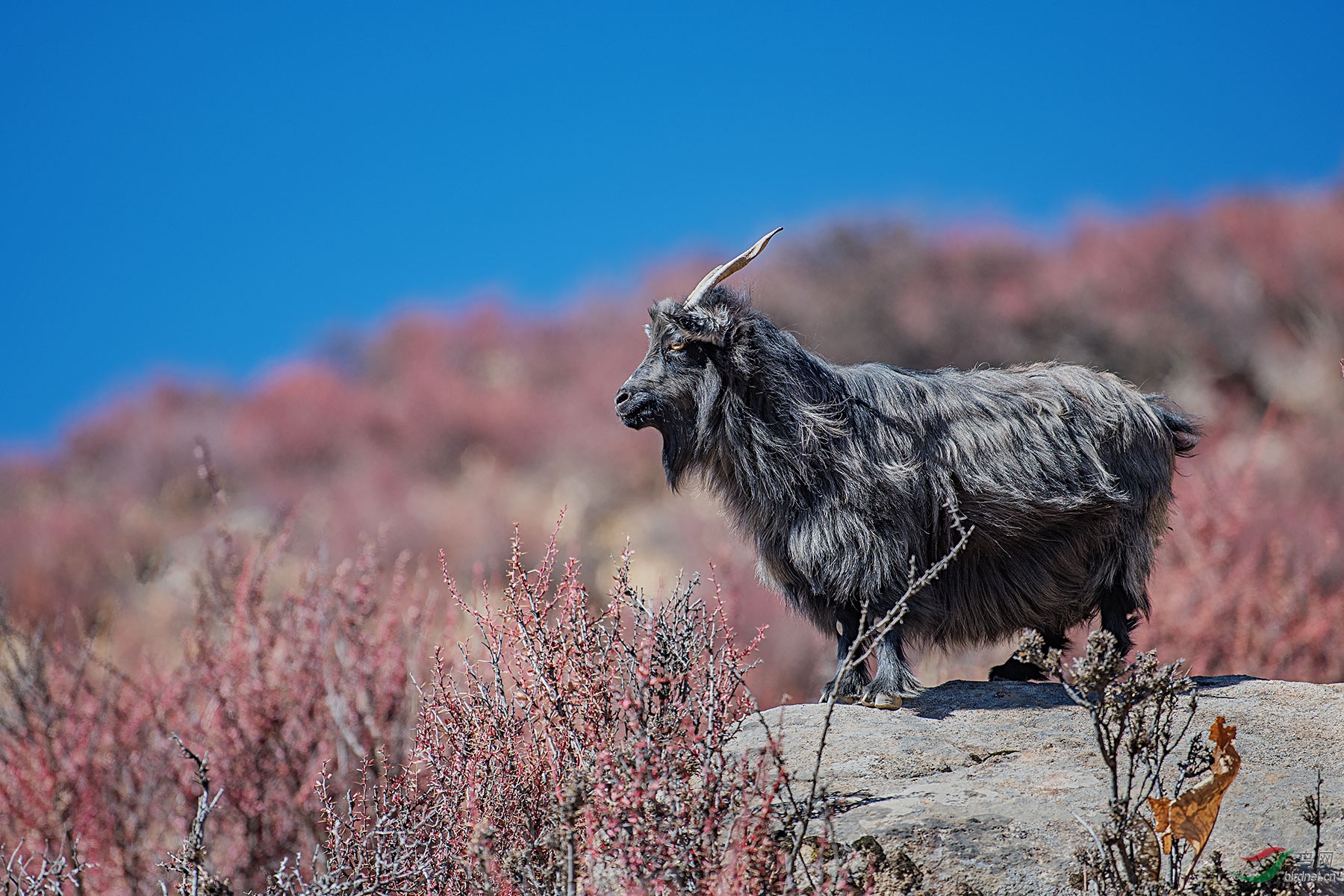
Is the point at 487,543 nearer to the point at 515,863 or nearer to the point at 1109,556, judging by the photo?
the point at 1109,556

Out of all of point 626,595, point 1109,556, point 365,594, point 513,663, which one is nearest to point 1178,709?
point 1109,556

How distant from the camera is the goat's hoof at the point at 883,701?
491cm

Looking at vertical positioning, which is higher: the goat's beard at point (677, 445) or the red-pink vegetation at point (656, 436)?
the red-pink vegetation at point (656, 436)

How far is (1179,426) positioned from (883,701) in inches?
77.4

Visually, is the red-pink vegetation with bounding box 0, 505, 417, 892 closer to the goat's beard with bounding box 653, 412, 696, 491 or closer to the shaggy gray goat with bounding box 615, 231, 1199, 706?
the goat's beard with bounding box 653, 412, 696, 491

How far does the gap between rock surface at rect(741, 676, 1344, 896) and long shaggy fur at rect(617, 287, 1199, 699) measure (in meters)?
0.36

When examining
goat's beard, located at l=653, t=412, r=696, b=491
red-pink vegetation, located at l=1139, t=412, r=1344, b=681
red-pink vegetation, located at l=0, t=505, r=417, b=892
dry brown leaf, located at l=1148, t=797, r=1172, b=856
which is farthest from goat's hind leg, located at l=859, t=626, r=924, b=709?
red-pink vegetation, located at l=1139, t=412, r=1344, b=681

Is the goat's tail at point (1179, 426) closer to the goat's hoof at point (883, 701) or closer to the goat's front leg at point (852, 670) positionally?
the goat's front leg at point (852, 670)

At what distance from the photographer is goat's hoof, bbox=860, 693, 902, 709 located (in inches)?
193

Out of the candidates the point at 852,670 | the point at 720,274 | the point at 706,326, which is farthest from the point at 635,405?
the point at 852,670

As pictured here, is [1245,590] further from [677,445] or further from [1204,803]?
[1204,803]

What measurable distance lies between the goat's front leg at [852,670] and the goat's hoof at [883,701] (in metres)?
0.07

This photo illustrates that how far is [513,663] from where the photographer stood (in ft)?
15.0

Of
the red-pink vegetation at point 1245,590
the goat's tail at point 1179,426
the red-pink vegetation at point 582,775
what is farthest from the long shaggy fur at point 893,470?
the red-pink vegetation at point 1245,590
